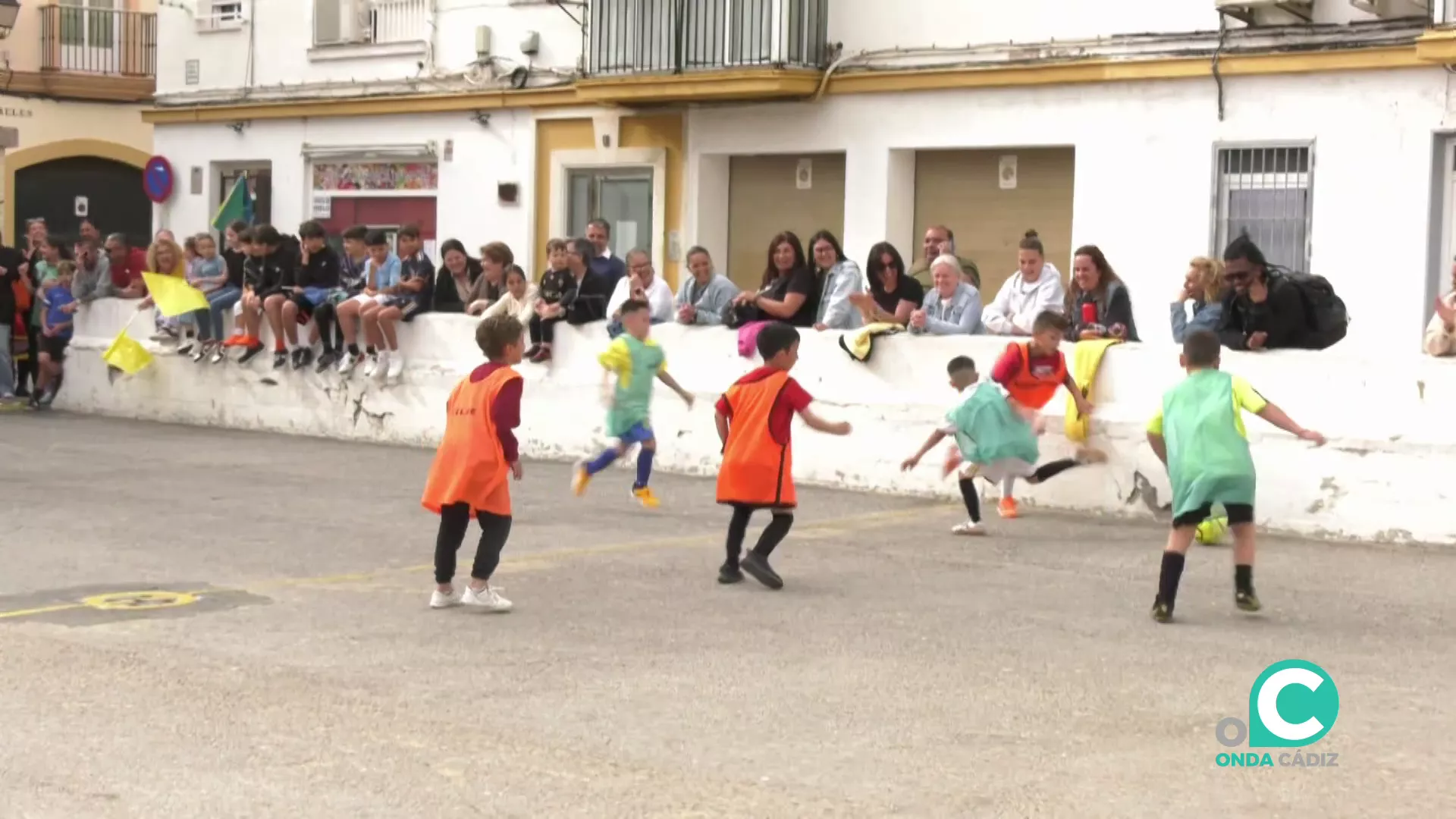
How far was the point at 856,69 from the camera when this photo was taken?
2097 centimetres

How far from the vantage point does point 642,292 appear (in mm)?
17141

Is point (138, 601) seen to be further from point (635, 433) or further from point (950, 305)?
point (950, 305)

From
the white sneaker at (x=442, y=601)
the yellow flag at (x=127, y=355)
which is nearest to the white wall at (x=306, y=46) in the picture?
the yellow flag at (x=127, y=355)

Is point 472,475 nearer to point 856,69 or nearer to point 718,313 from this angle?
point 718,313

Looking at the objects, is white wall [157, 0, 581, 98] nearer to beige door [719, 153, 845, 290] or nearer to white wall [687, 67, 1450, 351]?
beige door [719, 153, 845, 290]

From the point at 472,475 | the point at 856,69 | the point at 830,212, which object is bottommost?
the point at 472,475

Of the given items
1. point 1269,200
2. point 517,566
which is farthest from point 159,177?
point 517,566

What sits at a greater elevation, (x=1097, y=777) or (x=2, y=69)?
(x=2, y=69)

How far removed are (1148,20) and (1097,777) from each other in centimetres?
1319

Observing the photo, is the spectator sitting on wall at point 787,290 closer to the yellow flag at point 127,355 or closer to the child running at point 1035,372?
the child running at point 1035,372

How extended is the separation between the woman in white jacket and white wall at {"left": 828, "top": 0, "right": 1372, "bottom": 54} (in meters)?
4.41

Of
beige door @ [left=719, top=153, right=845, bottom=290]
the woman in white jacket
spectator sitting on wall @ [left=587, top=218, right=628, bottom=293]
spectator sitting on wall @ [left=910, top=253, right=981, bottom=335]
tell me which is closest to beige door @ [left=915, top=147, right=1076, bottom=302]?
beige door @ [left=719, top=153, right=845, bottom=290]

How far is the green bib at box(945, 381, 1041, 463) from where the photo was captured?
13.0 m

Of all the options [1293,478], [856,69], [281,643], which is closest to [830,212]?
[856,69]
